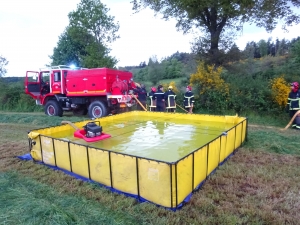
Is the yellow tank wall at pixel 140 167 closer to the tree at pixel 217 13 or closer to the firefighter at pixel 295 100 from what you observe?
the firefighter at pixel 295 100

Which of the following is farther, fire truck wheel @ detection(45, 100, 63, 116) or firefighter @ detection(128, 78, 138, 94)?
fire truck wheel @ detection(45, 100, 63, 116)

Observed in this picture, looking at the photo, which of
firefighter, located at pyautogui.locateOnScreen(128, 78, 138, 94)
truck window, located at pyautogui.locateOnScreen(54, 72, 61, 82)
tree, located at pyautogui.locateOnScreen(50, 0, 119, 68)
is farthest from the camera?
tree, located at pyautogui.locateOnScreen(50, 0, 119, 68)

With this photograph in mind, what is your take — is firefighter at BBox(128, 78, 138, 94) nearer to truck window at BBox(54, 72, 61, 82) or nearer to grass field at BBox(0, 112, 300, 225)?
truck window at BBox(54, 72, 61, 82)

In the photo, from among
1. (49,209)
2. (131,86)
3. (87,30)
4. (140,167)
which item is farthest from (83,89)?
(87,30)

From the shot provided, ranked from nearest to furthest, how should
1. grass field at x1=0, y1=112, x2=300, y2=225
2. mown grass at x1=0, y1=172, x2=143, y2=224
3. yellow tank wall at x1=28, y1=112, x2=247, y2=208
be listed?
mown grass at x1=0, y1=172, x2=143, y2=224
grass field at x1=0, y1=112, x2=300, y2=225
yellow tank wall at x1=28, y1=112, x2=247, y2=208

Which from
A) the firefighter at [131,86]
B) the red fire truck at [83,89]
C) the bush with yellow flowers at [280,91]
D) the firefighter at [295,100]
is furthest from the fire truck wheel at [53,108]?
the firefighter at [295,100]

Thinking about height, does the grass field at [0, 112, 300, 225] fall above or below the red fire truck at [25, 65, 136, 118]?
below

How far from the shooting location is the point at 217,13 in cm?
1239

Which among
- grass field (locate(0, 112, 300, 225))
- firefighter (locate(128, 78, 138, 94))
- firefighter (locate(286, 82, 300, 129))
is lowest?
grass field (locate(0, 112, 300, 225))

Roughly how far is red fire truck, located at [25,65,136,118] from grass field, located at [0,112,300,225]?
16.1 ft

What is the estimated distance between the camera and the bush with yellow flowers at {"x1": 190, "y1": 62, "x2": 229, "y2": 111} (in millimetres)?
10625

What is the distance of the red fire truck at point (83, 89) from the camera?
959 centimetres

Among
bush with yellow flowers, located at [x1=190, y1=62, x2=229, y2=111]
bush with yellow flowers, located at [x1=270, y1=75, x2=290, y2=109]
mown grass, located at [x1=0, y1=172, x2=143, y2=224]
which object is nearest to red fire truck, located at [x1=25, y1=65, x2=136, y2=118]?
bush with yellow flowers, located at [x1=190, y1=62, x2=229, y2=111]

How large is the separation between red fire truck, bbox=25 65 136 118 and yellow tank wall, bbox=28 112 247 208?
4863 mm
